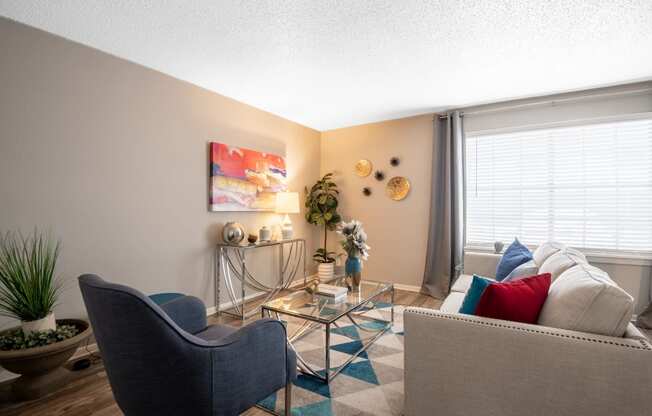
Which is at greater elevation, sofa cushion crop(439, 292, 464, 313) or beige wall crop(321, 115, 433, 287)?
beige wall crop(321, 115, 433, 287)

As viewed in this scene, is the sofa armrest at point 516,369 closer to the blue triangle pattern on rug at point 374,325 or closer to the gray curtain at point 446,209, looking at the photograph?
the blue triangle pattern on rug at point 374,325

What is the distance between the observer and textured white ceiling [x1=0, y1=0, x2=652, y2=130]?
6.70 ft

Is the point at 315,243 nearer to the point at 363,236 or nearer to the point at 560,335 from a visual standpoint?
the point at 363,236

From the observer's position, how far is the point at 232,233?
3.43 meters

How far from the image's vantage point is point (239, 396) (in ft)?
4.32

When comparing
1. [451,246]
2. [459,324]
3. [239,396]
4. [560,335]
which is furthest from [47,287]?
[451,246]

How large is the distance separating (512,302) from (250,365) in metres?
1.19

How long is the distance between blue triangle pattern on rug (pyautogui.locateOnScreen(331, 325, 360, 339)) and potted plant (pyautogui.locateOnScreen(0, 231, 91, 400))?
189cm

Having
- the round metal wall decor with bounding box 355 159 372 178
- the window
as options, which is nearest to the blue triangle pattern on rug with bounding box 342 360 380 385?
the window

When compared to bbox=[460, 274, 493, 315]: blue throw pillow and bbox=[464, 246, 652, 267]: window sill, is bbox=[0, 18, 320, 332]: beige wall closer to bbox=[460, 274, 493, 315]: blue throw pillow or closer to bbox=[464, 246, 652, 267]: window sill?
bbox=[460, 274, 493, 315]: blue throw pillow

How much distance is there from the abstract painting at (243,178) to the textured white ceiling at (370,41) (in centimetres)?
69

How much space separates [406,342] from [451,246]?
2764 mm

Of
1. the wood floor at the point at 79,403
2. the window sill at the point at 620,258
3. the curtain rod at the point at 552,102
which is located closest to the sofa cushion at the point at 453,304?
the window sill at the point at 620,258

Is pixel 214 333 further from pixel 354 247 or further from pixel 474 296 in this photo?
pixel 474 296
